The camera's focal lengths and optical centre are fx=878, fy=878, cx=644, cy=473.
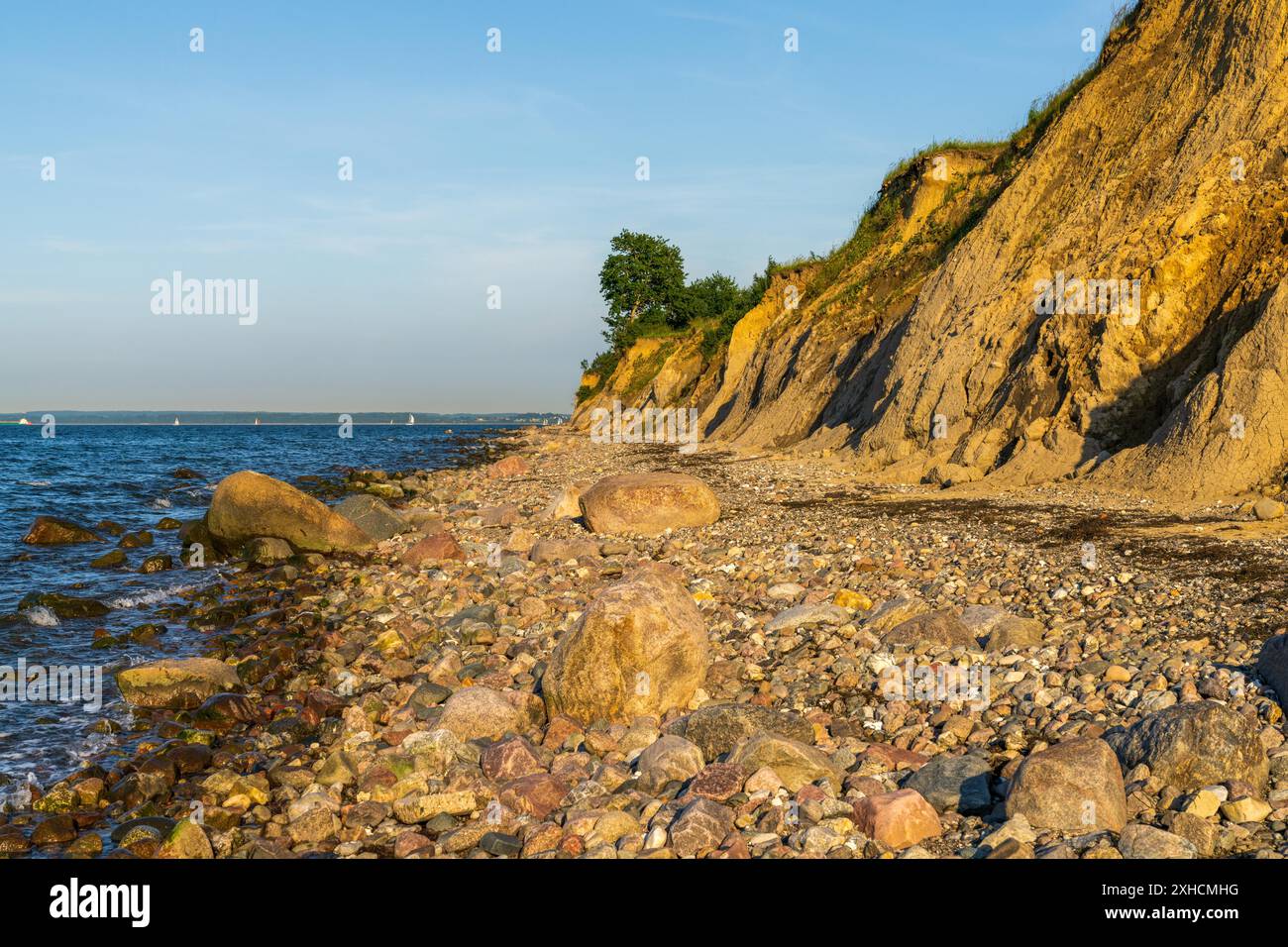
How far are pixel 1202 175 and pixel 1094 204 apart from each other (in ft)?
8.60

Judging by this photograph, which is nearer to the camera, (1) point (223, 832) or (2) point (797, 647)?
(1) point (223, 832)

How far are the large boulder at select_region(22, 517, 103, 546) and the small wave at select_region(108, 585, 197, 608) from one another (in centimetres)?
613

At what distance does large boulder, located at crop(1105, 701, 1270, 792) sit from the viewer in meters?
5.01

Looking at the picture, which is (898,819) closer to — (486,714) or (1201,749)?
(1201,749)

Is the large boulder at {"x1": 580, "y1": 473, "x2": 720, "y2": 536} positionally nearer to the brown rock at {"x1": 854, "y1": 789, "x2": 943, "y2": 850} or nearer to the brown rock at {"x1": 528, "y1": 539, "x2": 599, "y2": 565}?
the brown rock at {"x1": 528, "y1": 539, "x2": 599, "y2": 565}

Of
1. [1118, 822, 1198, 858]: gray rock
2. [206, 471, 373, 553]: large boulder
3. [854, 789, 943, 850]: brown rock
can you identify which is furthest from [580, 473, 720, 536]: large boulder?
[1118, 822, 1198, 858]: gray rock

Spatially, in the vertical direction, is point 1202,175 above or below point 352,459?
above

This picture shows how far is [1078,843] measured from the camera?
4.59m

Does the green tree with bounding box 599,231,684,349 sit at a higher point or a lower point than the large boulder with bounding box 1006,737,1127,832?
higher

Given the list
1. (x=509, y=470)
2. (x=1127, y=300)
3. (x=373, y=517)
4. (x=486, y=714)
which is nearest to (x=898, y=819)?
(x=486, y=714)

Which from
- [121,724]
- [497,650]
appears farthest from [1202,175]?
[121,724]

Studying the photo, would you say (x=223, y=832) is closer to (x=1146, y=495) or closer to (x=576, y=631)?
(x=576, y=631)

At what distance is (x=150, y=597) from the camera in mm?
13000

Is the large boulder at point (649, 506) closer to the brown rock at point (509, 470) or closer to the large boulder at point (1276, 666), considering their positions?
the large boulder at point (1276, 666)
